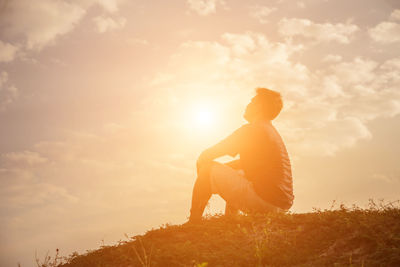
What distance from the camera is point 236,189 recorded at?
7.65 meters

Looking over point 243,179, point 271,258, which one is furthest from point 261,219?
point 271,258

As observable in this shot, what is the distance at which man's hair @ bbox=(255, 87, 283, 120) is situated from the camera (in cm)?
804

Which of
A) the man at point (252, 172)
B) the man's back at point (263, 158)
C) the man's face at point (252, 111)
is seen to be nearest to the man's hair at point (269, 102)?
the man at point (252, 172)

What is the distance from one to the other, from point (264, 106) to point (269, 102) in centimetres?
15

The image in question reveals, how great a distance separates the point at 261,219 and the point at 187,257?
1.96 meters

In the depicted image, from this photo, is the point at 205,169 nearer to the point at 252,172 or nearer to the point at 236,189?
the point at 236,189

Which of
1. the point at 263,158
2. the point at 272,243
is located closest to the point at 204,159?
the point at 263,158

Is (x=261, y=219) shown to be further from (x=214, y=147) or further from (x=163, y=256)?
(x=163, y=256)

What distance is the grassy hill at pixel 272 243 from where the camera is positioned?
574 centimetres

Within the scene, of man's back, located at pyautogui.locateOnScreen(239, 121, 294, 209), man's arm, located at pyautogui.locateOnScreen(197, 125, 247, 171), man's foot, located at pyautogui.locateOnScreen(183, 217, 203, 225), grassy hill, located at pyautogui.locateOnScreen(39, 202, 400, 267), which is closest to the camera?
grassy hill, located at pyautogui.locateOnScreen(39, 202, 400, 267)

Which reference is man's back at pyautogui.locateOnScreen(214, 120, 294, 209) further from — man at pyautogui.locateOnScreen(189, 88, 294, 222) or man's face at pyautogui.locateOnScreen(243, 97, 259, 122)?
man's face at pyautogui.locateOnScreen(243, 97, 259, 122)

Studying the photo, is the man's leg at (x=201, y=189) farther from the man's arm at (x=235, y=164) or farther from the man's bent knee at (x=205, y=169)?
the man's arm at (x=235, y=164)

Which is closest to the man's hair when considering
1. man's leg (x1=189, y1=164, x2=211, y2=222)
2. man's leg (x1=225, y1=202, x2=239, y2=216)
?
man's leg (x1=189, y1=164, x2=211, y2=222)

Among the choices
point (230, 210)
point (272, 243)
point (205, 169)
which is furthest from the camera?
point (230, 210)
